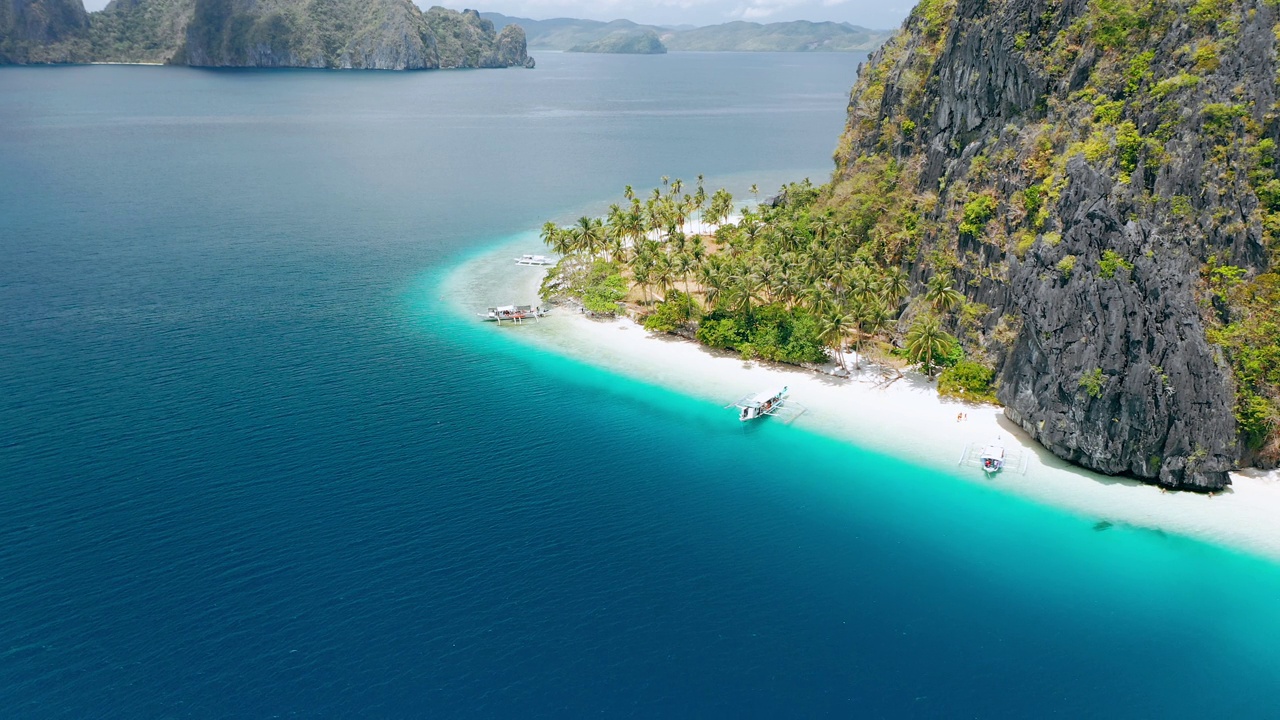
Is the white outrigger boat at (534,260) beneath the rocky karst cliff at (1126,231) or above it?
beneath

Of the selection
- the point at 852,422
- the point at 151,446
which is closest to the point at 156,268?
Answer: the point at 151,446

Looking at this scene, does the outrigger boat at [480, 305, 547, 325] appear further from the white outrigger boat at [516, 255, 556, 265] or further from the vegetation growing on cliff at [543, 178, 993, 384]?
the white outrigger boat at [516, 255, 556, 265]

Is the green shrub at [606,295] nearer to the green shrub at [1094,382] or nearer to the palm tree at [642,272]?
the palm tree at [642,272]

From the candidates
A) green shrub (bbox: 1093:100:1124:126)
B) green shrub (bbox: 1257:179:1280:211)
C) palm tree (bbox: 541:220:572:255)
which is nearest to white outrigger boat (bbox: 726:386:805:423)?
green shrub (bbox: 1093:100:1124:126)

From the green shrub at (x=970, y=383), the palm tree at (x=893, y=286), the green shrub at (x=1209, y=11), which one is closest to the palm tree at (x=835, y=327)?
the palm tree at (x=893, y=286)

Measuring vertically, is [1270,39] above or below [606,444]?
above

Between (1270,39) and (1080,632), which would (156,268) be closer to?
(1080,632)
